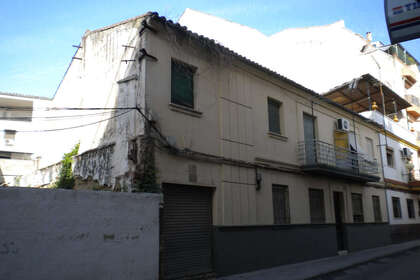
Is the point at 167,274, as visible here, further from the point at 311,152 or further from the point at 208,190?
the point at 311,152

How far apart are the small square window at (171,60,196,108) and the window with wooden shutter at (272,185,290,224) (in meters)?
4.32

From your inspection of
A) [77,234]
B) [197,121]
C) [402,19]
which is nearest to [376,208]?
[197,121]

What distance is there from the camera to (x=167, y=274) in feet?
24.7

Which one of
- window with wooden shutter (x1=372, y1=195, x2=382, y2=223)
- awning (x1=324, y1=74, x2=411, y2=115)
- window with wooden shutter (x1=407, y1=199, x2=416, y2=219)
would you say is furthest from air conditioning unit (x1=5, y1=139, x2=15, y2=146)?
window with wooden shutter (x1=407, y1=199, x2=416, y2=219)

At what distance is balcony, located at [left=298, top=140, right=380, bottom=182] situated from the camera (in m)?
12.3

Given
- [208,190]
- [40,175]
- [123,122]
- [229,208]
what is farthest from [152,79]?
[40,175]

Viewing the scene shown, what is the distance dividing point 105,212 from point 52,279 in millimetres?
1364

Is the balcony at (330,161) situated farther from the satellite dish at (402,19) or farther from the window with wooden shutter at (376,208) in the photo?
the satellite dish at (402,19)

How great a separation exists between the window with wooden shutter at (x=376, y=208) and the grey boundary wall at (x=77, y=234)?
1403 cm

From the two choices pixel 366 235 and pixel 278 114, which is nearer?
pixel 278 114

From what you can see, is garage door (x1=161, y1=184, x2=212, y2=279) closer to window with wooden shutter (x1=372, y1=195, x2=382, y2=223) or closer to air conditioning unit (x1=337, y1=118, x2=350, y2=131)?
air conditioning unit (x1=337, y1=118, x2=350, y2=131)

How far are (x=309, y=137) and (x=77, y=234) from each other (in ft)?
32.9

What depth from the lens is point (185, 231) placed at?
8180 mm

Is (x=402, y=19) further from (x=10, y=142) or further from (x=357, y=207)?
(x=10, y=142)
